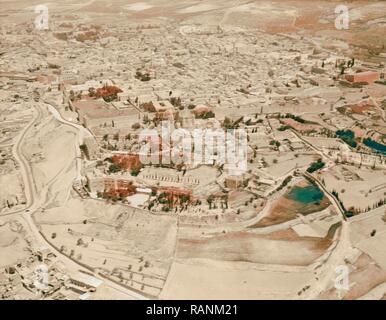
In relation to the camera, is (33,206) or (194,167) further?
(194,167)

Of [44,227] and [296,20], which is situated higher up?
[296,20]

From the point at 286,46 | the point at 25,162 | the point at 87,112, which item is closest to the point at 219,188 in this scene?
the point at 25,162

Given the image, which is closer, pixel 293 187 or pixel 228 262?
pixel 228 262

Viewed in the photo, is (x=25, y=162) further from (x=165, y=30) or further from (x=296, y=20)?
(x=296, y=20)

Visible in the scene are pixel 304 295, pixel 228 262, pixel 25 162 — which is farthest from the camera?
pixel 25 162

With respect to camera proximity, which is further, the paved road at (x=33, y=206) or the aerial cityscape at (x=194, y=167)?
the aerial cityscape at (x=194, y=167)

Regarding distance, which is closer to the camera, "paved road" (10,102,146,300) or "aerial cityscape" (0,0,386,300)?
"paved road" (10,102,146,300)

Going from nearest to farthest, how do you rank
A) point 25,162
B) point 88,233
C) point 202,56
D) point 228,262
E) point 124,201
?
point 228,262 → point 88,233 → point 124,201 → point 25,162 → point 202,56

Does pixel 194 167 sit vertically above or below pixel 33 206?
above
